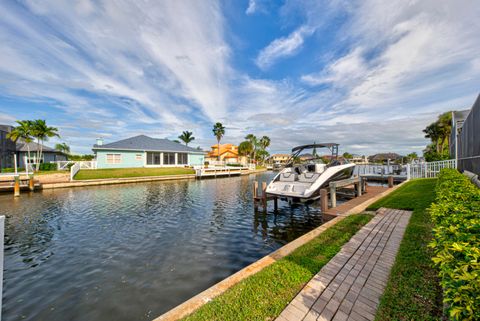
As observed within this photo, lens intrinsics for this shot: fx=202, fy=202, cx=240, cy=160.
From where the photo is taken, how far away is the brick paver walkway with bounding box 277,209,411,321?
8.70ft

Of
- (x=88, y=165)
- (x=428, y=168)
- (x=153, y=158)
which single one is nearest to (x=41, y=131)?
(x=88, y=165)

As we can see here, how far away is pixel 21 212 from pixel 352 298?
48.6 feet

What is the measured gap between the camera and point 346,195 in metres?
14.1

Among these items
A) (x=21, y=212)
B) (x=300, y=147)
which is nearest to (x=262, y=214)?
(x=300, y=147)

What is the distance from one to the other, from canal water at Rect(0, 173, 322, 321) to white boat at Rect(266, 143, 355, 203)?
123 cm

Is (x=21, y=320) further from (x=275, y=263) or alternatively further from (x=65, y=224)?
(x=65, y=224)

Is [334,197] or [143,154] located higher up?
[143,154]

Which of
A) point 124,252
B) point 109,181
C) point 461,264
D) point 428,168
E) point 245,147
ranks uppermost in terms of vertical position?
point 245,147

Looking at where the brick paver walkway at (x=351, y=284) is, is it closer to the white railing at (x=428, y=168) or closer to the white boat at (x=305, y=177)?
the white boat at (x=305, y=177)

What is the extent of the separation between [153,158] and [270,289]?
102ft

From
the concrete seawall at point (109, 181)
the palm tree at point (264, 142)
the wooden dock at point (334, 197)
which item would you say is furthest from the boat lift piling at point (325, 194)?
the palm tree at point (264, 142)

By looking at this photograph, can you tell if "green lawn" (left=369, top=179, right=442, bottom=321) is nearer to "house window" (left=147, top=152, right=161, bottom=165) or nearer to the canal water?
the canal water

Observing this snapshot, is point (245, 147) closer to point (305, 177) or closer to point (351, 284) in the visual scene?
point (305, 177)

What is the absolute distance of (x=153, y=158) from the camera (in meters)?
31.0
